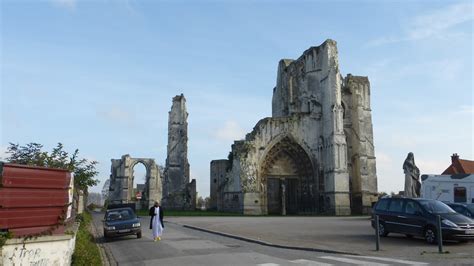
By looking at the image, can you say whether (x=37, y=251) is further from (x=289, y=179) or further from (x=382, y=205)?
(x=289, y=179)

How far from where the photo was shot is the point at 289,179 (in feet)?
141

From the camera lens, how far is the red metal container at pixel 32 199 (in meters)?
7.26

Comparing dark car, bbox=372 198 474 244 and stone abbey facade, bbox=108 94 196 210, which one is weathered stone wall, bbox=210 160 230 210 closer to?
stone abbey facade, bbox=108 94 196 210

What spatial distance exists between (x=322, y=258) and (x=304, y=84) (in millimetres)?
35358

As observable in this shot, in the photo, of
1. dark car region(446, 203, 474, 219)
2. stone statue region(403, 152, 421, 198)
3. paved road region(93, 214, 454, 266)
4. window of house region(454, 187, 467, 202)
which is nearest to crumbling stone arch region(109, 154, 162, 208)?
window of house region(454, 187, 467, 202)

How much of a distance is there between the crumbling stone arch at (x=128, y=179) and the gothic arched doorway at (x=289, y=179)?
2782cm

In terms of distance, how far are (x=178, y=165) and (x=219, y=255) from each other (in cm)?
4217

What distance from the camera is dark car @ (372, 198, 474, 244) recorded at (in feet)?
45.7

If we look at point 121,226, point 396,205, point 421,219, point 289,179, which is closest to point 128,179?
point 289,179

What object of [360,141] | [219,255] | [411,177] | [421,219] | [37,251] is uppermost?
[360,141]

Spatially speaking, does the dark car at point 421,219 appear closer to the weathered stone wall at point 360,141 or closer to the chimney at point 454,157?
the weathered stone wall at point 360,141

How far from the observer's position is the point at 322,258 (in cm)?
1167

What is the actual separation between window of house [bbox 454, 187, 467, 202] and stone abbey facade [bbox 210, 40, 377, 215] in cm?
995

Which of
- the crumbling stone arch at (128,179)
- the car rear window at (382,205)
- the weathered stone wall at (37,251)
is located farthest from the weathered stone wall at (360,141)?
the weathered stone wall at (37,251)
